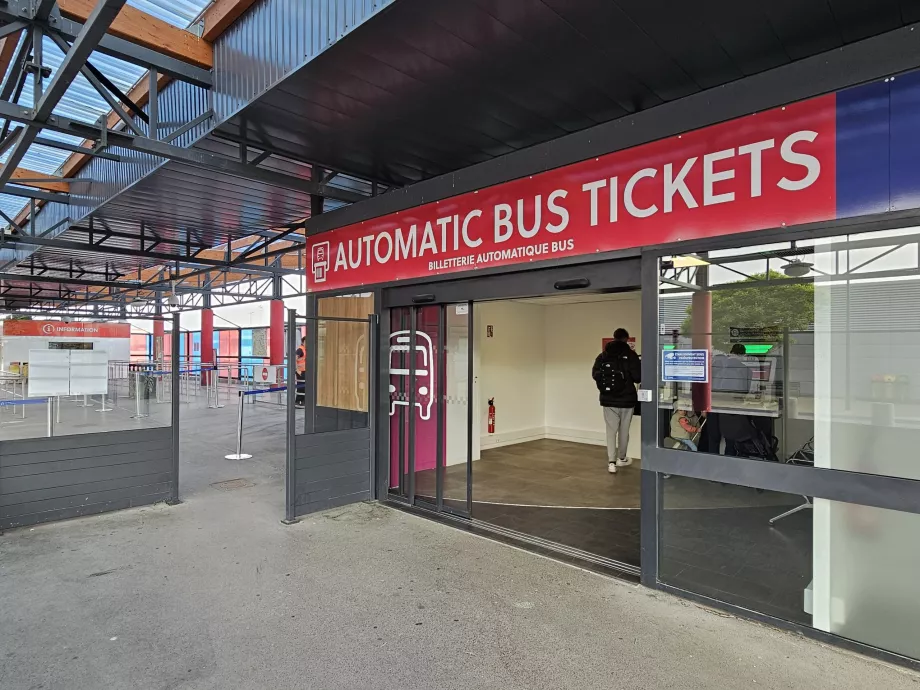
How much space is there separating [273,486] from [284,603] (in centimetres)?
283

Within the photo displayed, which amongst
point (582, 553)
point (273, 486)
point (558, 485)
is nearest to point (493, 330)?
point (558, 485)

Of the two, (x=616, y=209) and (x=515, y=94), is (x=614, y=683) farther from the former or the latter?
(x=515, y=94)

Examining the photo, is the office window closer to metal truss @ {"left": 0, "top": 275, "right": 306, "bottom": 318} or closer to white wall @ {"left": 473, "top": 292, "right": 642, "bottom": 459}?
white wall @ {"left": 473, "top": 292, "right": 642, "bottom": 459}

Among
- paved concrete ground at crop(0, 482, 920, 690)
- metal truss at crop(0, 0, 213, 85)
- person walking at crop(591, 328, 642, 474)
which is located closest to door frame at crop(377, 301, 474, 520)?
paved concrete ground at crop(0, 482, 920, 690)

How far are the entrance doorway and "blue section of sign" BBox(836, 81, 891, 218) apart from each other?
121cm

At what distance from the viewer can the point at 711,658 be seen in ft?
8.17

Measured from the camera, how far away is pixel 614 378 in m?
6.16

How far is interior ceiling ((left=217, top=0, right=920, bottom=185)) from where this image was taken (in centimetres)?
274

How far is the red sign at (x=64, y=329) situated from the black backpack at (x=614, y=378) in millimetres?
19305

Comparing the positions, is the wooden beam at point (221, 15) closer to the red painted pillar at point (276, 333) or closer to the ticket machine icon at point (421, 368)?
the ticket machine icon at point (421, 368)

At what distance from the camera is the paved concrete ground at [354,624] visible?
236cm

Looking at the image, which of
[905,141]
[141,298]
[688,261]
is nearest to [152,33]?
[688,261]

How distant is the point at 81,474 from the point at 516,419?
5.44 m

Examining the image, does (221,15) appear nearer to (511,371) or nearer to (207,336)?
(511,371)
